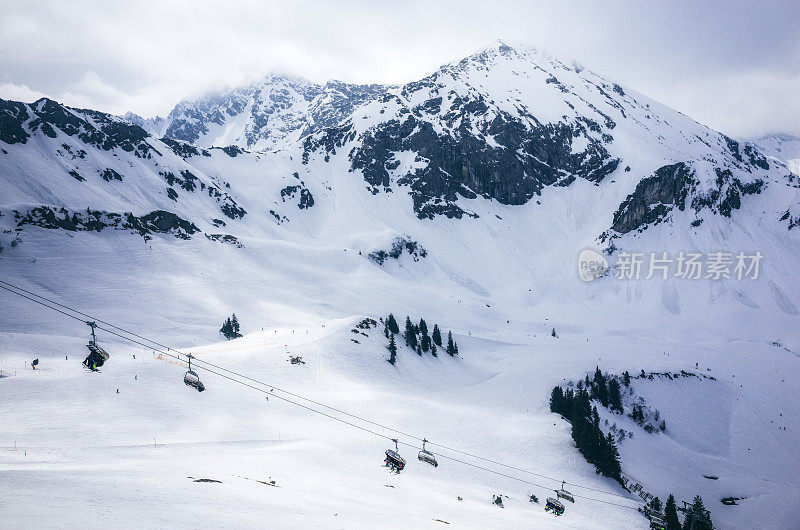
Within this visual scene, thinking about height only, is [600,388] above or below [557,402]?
above

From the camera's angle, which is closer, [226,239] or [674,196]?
[226,239]

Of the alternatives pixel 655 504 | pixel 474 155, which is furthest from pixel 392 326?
pixel 474 155

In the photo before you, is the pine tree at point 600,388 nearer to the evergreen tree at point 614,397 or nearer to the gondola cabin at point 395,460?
the evergreen tree at point 614,397

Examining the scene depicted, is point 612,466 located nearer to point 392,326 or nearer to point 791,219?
point 392,326

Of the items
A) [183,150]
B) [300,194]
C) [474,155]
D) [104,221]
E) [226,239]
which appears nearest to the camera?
[104,221]

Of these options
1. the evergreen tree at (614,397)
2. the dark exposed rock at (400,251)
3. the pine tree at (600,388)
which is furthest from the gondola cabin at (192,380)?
the dark exposed rock at (400,251)
